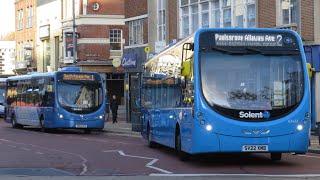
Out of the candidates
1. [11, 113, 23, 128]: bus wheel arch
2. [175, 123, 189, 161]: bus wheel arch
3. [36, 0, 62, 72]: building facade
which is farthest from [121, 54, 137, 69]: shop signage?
[175, 123, 189, 161]: bus wheel arch

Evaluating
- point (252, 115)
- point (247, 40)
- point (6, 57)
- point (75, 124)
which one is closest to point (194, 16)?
point (75, 124)

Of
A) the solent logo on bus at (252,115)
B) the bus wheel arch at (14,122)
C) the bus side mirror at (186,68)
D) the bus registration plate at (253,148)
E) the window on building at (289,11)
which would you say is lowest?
the bus wheel arch at (14,122)

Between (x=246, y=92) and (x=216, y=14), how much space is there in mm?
20060

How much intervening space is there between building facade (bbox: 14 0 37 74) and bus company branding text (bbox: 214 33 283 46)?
60.7 metres

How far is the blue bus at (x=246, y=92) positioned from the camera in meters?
14.8

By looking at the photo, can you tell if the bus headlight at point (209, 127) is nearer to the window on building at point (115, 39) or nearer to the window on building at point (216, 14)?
the window on building at point (216, 14)

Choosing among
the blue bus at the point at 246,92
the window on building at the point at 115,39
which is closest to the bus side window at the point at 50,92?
the blue bus at the point at 246,92

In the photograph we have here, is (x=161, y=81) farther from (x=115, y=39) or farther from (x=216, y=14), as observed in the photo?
(x=115, y=39)

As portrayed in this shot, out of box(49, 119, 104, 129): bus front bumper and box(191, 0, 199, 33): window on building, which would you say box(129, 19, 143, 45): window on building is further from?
box(49, 119, 104, 129): bus front bumper

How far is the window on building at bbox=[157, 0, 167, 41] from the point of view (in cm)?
4056

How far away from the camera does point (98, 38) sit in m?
61.4

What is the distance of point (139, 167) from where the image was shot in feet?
51.1

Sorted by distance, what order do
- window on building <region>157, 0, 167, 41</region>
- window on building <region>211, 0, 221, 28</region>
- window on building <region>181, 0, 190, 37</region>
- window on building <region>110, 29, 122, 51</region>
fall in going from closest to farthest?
window on building <region>211, 0, 221, 28</region> → window on building <region>181, 0, 190, 37</region> → window on building <region>157, 0, 167, 41</region> → window on building <region>110, 29, 122, 51</region>

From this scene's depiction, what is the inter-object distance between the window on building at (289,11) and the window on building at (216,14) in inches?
91.8
